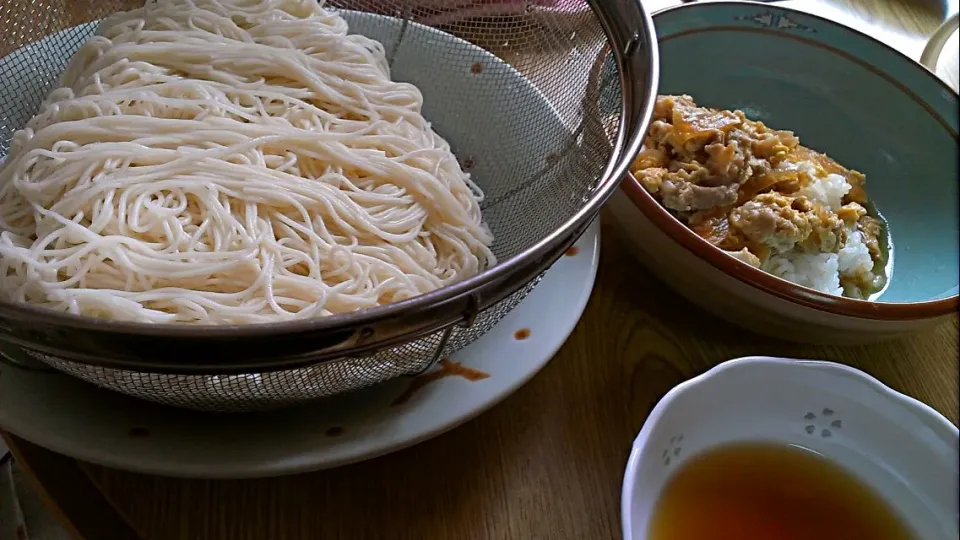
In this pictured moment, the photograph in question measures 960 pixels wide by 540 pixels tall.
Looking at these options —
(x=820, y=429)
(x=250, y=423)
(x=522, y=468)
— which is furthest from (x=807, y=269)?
(x=250, y=423)

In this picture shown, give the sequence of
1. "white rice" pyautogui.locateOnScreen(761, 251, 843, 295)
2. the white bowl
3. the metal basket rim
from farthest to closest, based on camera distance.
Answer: "white rice" pyautogui.locateOnScreen(761, 251, 843, 295), the white bowl, the metal basket rim

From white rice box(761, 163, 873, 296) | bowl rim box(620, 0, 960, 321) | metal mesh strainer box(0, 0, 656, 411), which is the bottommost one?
white rice box(761, 163, 873, 296)

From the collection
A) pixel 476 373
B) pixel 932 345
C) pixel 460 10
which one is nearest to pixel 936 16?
pixel 932 345

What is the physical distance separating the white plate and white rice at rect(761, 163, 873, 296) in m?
0.41

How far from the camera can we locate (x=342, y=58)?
1.00 meters

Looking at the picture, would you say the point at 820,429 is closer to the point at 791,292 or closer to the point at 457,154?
the point at 791,292

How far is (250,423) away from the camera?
707mm

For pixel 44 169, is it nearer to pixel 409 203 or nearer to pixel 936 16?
pixel 409 203

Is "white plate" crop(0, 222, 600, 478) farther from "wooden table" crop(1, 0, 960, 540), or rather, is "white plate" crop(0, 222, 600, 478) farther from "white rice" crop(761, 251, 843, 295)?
"white rice" crop(761, 251, 843, 295)

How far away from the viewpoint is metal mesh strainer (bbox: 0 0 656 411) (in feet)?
1.73

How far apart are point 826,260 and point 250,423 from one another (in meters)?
0.78

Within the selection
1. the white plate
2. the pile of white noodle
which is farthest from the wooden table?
the pile of white noodle

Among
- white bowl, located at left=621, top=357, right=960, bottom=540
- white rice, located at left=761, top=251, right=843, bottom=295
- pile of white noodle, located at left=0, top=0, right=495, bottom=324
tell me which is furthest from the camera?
white rice, located at left=761, top=251, right=843, bottom=295

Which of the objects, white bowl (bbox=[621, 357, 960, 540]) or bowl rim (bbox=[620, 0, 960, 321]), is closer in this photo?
white bowl (bbox=[621, 357, 960, 540])
